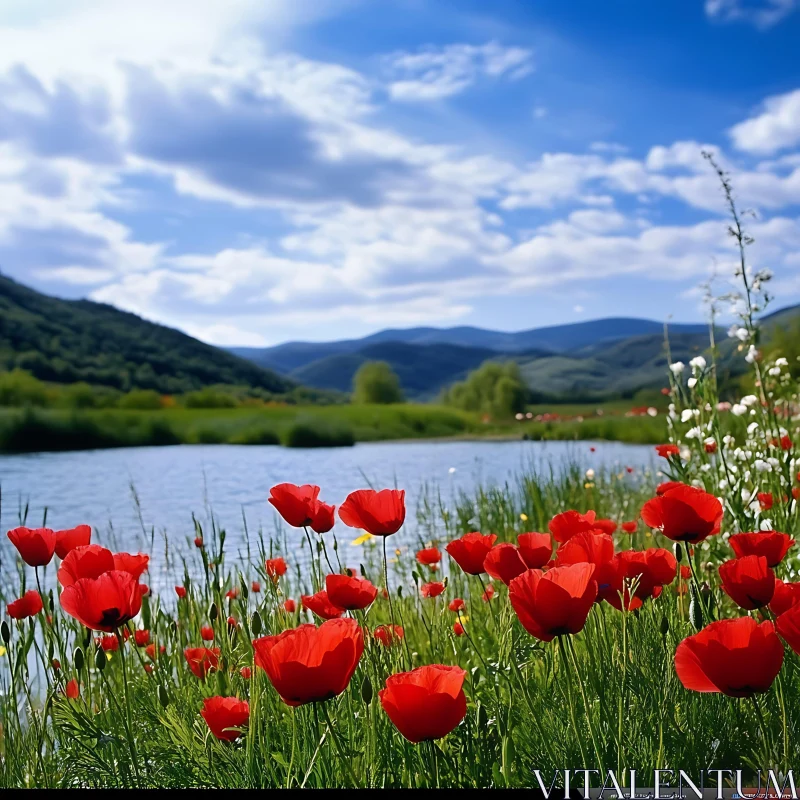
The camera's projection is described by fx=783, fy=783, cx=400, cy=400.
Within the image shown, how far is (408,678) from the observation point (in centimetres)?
102

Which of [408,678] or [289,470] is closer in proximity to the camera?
[408,678]

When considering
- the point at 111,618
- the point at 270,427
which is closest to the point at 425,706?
the point at 111,618

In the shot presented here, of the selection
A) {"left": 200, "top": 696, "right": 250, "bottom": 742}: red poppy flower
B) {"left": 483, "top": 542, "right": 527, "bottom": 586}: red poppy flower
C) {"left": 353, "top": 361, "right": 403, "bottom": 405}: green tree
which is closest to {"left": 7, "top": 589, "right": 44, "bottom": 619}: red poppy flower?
{"left": 200, "top": 696, "right": 250, "bottom": 742}: red poppy flower

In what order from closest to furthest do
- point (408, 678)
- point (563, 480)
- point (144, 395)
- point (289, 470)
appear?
point (408, 678) → point (563, 480) → point (289, 470) → point (144, 395)

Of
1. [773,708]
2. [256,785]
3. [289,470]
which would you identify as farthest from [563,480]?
[289,470]

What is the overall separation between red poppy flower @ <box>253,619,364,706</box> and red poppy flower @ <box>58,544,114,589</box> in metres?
0.60

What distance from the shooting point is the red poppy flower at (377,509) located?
1.50 meters

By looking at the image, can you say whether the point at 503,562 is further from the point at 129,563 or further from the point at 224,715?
the point at 129,563

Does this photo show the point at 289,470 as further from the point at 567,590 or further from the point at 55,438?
the point at 567,590

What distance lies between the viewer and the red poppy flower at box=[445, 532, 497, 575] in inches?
62.7

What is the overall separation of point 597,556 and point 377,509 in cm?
42

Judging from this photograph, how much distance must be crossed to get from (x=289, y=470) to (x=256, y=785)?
12.4m

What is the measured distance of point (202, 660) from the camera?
2086 millimetres

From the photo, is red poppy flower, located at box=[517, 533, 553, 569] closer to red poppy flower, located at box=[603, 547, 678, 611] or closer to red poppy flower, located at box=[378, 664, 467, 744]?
red poppy flower, located at box=[603, 547, 678, 611]
